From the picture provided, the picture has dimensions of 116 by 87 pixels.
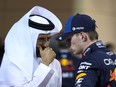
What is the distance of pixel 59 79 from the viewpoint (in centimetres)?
588

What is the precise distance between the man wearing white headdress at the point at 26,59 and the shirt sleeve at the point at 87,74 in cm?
53

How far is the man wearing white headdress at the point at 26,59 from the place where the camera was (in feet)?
17.5

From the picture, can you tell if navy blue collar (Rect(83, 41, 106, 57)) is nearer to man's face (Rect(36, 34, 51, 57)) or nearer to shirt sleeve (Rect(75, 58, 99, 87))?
shirt sleeve (Rect(75, 58, 99, 87))

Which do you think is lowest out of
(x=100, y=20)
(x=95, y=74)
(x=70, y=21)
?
(x=100, y=20)

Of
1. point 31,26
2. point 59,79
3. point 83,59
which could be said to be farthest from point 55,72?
point 83,59

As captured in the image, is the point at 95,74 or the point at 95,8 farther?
the point at 95,8

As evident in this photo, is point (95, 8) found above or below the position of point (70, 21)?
below

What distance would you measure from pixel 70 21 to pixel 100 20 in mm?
9309

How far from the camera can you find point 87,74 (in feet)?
Result: 15.9

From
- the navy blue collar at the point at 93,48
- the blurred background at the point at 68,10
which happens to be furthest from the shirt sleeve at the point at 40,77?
the blurred background at the point at 68,10

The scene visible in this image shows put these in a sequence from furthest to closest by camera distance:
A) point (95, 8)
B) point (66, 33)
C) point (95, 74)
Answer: point (95, 8) → point (66, 33) → point (95, 74)

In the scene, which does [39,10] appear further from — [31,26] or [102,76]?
[102,76]

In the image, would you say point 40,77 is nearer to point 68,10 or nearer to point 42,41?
point 42,41

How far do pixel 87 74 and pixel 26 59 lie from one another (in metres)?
0.82
